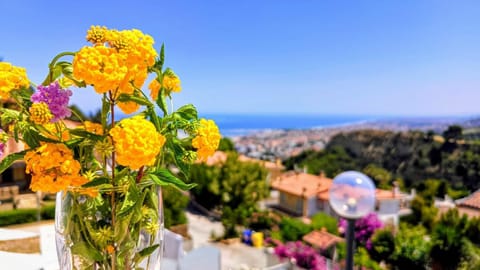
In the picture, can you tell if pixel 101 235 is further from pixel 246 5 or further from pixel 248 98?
pixel 248 98

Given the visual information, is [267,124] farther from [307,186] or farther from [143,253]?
[143,253]

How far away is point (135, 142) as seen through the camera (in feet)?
1.54

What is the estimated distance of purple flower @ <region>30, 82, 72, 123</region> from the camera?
1.69ft

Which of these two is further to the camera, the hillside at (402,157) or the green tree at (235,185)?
the hillside at (402,157)

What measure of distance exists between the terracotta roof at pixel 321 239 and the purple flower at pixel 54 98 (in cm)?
689

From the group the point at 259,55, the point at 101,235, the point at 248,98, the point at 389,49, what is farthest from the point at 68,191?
the point at 248,98

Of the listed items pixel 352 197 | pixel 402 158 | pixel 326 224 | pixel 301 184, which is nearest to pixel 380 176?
pixel 402 158

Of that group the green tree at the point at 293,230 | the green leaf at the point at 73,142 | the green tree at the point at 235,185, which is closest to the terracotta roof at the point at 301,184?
the green tree at the point at 235,185

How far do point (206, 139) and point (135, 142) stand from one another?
13 centimetres

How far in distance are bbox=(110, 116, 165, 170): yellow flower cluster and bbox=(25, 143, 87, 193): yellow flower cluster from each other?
82mm

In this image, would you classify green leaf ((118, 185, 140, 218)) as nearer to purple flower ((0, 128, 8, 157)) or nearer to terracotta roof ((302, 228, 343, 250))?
purple flower ((0, 128, 8, 157))

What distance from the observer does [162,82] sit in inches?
23.6

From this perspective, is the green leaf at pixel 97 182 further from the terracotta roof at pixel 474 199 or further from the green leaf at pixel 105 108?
the terracotta roof at pixel 474 199

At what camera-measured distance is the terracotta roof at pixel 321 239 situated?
7.03 meters
